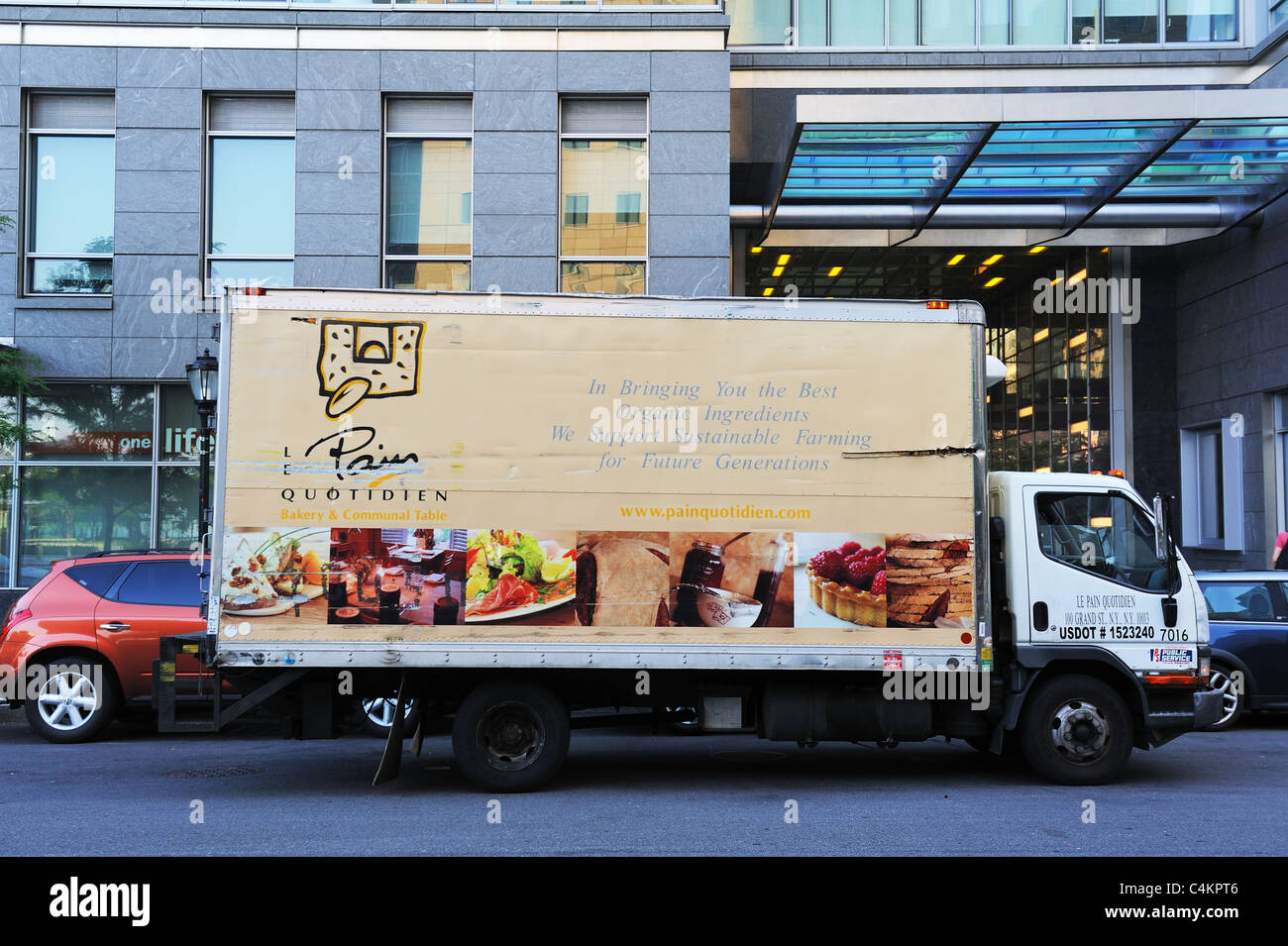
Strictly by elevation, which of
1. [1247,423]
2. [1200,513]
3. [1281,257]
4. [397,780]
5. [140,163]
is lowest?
[397,780]

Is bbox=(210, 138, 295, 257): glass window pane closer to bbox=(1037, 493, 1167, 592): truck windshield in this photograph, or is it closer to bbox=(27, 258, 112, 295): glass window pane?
bbox=(27, 258, 112, 295): glass window pane

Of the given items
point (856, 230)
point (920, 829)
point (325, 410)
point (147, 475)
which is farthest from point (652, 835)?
point (856, 230)

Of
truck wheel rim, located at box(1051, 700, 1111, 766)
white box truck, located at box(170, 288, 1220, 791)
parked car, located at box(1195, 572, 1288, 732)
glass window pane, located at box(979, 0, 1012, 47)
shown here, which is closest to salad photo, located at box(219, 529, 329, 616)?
white box truck, located at box(170, 288, 1220, 791)

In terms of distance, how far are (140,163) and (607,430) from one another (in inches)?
475

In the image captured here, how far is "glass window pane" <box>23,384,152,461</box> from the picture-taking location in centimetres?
1648

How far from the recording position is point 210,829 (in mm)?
6848

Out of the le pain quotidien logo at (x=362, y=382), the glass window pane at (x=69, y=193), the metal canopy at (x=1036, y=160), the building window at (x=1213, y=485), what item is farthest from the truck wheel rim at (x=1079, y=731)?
the glass window pane at (x=69, y=193)

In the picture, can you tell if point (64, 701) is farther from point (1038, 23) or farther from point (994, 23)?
point (1038, 23)

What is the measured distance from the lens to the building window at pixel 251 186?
1662 centimetres

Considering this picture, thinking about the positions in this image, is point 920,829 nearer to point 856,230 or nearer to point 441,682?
point 441,682

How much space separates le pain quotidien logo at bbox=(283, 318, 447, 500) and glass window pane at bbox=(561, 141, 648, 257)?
933 centimetres

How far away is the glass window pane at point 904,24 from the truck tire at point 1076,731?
1364 cm

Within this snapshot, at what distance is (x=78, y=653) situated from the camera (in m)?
10.3

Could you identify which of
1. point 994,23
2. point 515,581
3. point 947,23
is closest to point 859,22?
point 947,23
